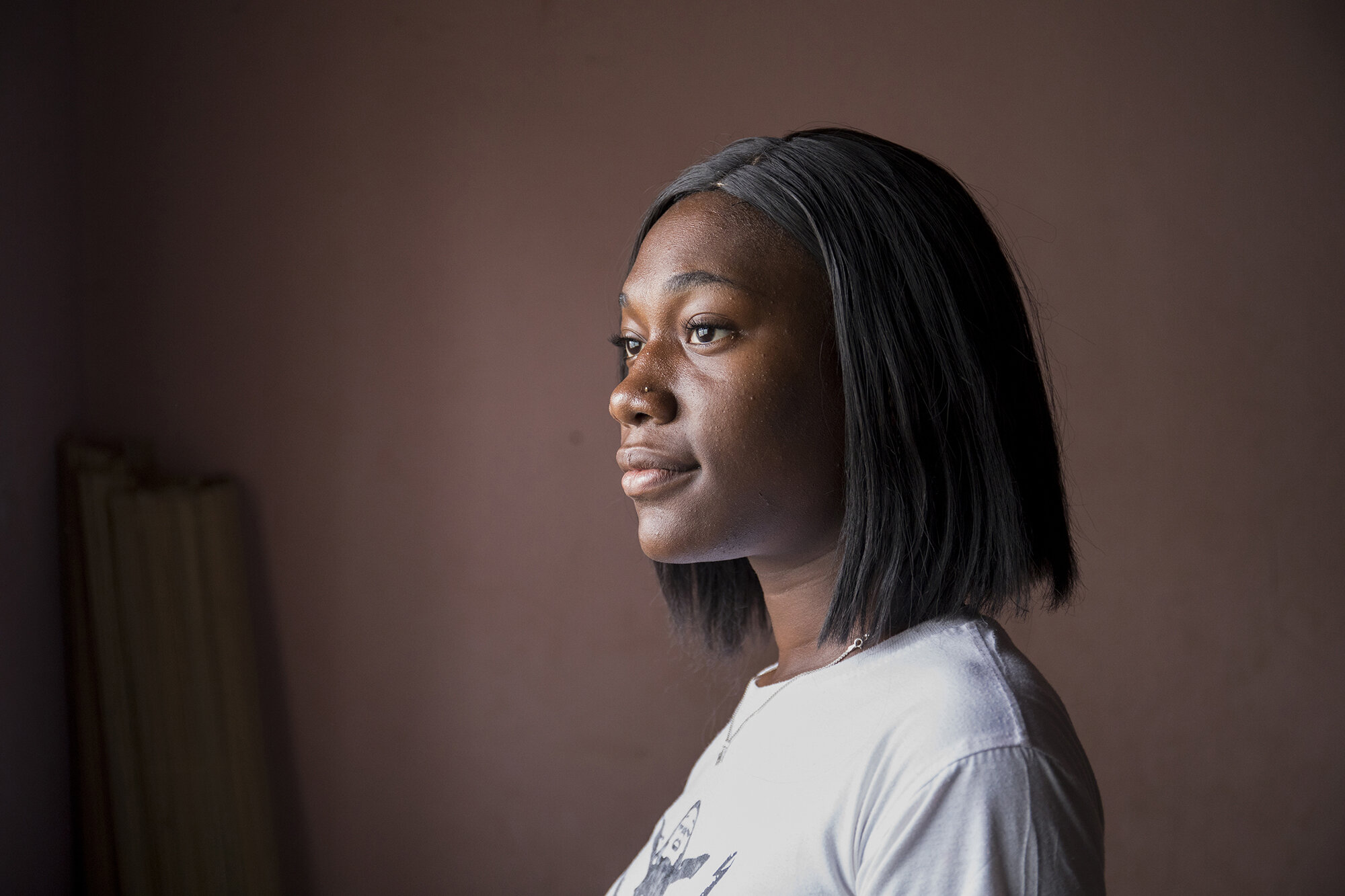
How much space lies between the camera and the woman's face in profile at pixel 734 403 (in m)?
0.76

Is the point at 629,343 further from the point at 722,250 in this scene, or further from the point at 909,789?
the point at 909,789

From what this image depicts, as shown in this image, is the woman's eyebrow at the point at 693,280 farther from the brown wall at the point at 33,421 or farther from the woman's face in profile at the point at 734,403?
the brown wall at the point at 33,421

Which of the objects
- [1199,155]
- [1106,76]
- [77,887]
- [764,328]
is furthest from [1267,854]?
[77,887]

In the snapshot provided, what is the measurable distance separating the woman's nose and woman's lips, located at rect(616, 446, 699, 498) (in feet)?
0.09

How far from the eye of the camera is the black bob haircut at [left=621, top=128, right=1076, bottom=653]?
0.74 meters

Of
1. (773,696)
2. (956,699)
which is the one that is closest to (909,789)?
(956,699)

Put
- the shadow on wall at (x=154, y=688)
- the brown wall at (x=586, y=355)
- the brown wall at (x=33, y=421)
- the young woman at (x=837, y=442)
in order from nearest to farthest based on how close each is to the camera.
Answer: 1. the young woman at (x=837, y=442)
2. the brown wall at (x=33, y=421)
3. the shadow on wall at (x=154, y=688)
4. the brown wall at (x=586, y=355)

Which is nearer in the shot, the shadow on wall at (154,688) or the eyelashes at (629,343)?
the eyelashes at (629,343)

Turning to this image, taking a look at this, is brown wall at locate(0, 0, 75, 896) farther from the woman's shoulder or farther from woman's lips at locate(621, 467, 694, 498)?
the woman's shoulder

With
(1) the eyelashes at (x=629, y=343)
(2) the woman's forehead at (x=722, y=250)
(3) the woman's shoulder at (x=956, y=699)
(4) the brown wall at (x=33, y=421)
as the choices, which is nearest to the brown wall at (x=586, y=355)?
(4) the brown wall at (x=33, y=421)

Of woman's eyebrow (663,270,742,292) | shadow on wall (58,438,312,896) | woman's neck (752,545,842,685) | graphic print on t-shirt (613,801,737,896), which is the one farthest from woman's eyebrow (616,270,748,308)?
shadow on wall (58,438,312,896)

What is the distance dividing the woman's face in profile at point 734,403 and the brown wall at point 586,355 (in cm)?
124

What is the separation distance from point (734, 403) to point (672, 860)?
0.40 m

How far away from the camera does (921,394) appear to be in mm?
743
